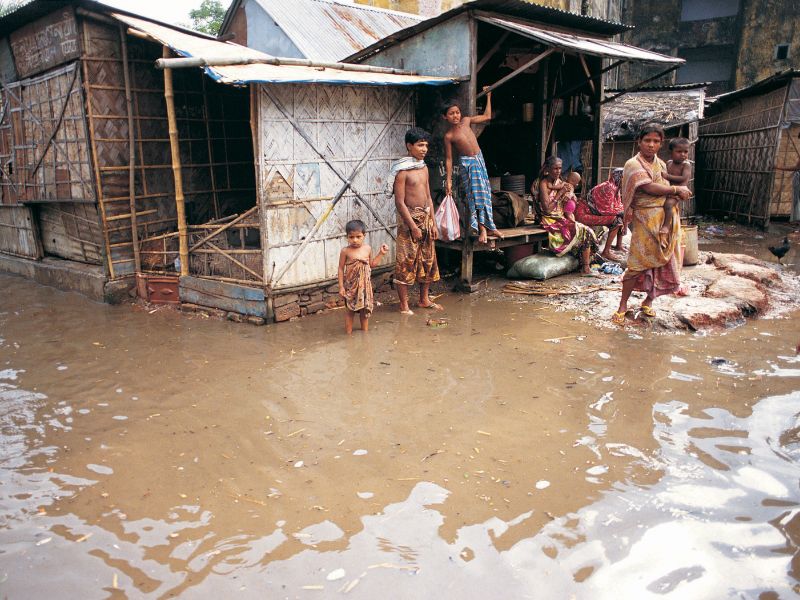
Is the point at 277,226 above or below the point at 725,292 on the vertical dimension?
above

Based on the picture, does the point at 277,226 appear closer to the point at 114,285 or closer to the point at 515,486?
the point at 114,285

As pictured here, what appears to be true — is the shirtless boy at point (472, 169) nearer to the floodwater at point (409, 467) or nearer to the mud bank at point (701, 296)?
the mud bank at point (701, 296)

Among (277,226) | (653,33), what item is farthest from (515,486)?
(653,33)

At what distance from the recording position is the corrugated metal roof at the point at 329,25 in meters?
12.1

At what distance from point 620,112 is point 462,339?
30.9ft

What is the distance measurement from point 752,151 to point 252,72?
11491 mm

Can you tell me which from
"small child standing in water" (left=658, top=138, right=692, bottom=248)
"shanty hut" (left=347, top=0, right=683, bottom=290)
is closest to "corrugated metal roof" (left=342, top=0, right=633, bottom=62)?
"shanty hut" (left=347, top=0, right=683, bottom=290)

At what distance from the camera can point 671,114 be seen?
12562 mm

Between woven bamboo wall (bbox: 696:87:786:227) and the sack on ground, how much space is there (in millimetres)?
6647

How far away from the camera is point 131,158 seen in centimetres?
746

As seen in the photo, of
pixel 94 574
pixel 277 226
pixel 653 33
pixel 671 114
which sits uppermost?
pixel 653 33

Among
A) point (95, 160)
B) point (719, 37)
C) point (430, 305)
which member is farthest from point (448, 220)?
Answer: point (719, 37)

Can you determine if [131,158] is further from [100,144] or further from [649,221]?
[649,221]

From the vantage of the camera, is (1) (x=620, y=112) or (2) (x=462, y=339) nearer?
(2) (x=462, y=339)
